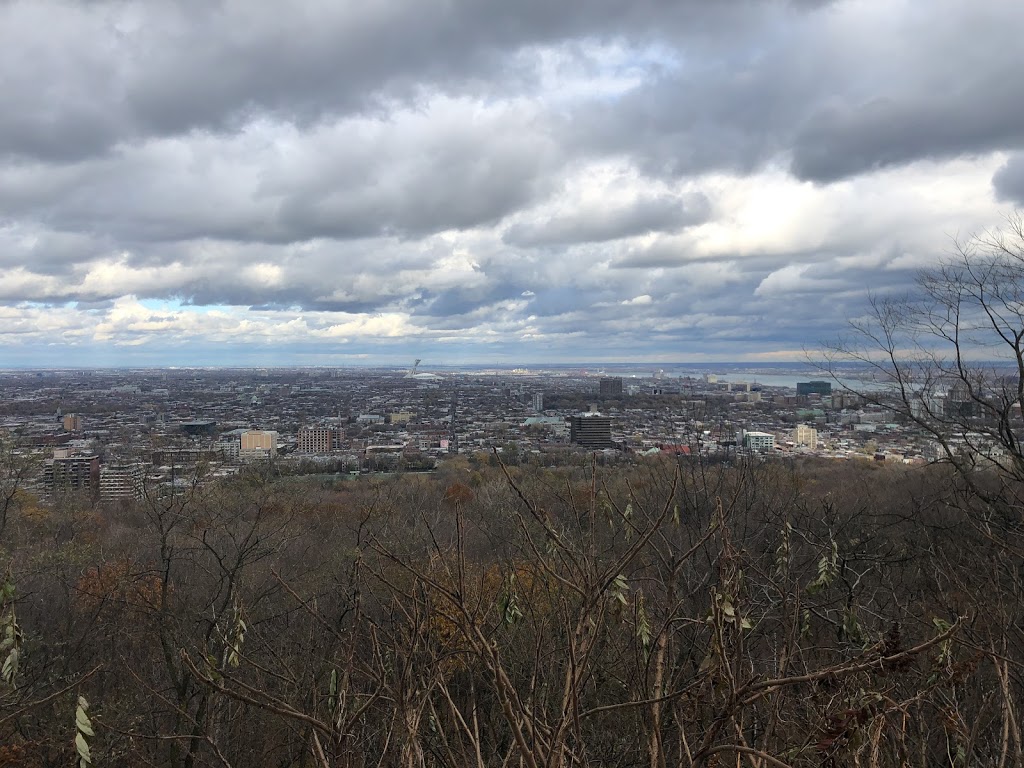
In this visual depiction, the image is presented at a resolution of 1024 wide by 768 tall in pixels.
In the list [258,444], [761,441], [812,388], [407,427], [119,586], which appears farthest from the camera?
[407,427]

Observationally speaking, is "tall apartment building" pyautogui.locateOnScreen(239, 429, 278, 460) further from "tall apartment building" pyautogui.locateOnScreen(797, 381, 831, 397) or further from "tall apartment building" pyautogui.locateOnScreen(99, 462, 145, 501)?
"tall apartment building" pyautogui.locateOnScreen(797, 381, 831, 397)

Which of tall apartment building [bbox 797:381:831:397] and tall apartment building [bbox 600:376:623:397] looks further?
tall apartment building [bbox 600:376:623:397]

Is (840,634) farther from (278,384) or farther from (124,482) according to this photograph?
(278,384)

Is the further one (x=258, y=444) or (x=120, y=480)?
(x=258, y=444)

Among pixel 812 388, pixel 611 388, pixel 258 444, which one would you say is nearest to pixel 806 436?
pixel 812 388

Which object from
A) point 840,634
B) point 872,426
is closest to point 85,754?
point 840,634

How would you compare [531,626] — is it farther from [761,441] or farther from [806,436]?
[806,436]

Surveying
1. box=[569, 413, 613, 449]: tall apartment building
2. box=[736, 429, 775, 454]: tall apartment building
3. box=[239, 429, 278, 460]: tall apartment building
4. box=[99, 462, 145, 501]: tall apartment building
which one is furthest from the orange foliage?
box=[569, 413, 613, 449]: tall apartment building
